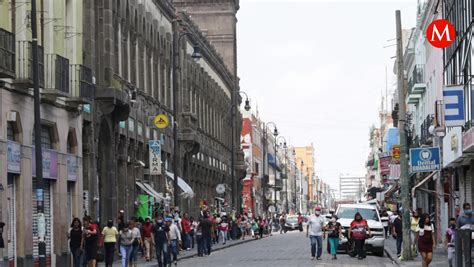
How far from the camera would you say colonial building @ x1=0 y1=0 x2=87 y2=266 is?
106ft

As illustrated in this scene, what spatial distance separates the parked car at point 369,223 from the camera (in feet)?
148

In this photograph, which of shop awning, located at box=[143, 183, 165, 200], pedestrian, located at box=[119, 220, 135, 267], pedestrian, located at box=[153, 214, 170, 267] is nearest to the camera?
pedestrian, located at box=[119, 220, 135, 267]

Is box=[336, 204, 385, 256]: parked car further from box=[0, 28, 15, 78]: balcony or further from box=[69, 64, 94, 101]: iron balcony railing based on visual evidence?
box=[0, 28, 15, 78]: balcony

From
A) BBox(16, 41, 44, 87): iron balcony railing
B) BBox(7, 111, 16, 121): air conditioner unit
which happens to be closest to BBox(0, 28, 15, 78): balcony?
BBox(16, 41, 44, 87): iron balcony railing

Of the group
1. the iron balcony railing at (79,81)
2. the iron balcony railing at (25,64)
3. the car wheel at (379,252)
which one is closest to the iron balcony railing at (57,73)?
the iron balcony railing at (79,81)

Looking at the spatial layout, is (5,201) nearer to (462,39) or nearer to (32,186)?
(32,186)

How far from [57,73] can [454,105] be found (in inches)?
475

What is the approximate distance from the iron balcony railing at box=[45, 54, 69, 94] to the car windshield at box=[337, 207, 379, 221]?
1438cm

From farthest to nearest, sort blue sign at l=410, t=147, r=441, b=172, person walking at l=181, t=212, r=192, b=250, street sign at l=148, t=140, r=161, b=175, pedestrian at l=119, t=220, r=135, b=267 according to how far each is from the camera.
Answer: person walking at l=181, t=212, r=192, b=250
street sign at l=148, t=140, r=161, b=175
blue sign at l=410, t=147, r=441, b=172
pedestrian at l=119, t=220, r=135, b=267

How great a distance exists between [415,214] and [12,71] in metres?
16.4

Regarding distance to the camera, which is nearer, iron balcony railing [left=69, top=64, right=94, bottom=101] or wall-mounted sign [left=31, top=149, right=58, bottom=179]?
wall-mounted sign [left=31, top=149, right=58, bottom=179]

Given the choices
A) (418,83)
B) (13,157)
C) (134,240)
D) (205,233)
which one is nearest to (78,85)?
(134,240)

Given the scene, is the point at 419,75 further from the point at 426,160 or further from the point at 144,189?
the point at 426,160

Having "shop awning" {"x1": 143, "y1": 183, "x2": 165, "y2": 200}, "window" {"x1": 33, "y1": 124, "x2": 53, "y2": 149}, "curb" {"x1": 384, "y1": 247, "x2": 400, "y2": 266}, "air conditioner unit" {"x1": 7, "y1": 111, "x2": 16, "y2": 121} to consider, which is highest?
"air conditioner unit" {"x1": 7, "y1": 111, "x2": 16, "y2": 121}
